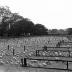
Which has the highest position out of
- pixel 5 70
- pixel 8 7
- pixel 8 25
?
pixel 8 7

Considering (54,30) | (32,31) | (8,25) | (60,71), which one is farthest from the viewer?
(54,30)

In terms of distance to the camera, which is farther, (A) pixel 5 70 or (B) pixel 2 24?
(B) pixel 2 24

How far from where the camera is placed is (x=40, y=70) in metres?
6.30

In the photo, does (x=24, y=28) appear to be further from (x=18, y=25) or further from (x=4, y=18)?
(x=4, y=18)

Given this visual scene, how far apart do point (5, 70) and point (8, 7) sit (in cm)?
5228

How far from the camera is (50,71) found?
612 cm

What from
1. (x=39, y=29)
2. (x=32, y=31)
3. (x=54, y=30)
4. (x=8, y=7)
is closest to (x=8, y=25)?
(x=8, y=7)

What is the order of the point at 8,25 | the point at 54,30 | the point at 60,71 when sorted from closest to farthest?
the point at 60,71
the point at 8,25
the point at 54,30

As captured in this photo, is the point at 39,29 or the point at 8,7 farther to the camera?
the point at 39,29

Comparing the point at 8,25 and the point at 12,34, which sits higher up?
the point at 8,25

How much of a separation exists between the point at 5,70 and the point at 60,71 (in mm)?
2386

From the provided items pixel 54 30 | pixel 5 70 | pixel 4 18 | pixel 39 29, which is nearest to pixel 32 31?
pixel 39 29

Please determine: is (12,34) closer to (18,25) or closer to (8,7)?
(18,25)

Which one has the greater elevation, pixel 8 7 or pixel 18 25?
pixel 8 7
